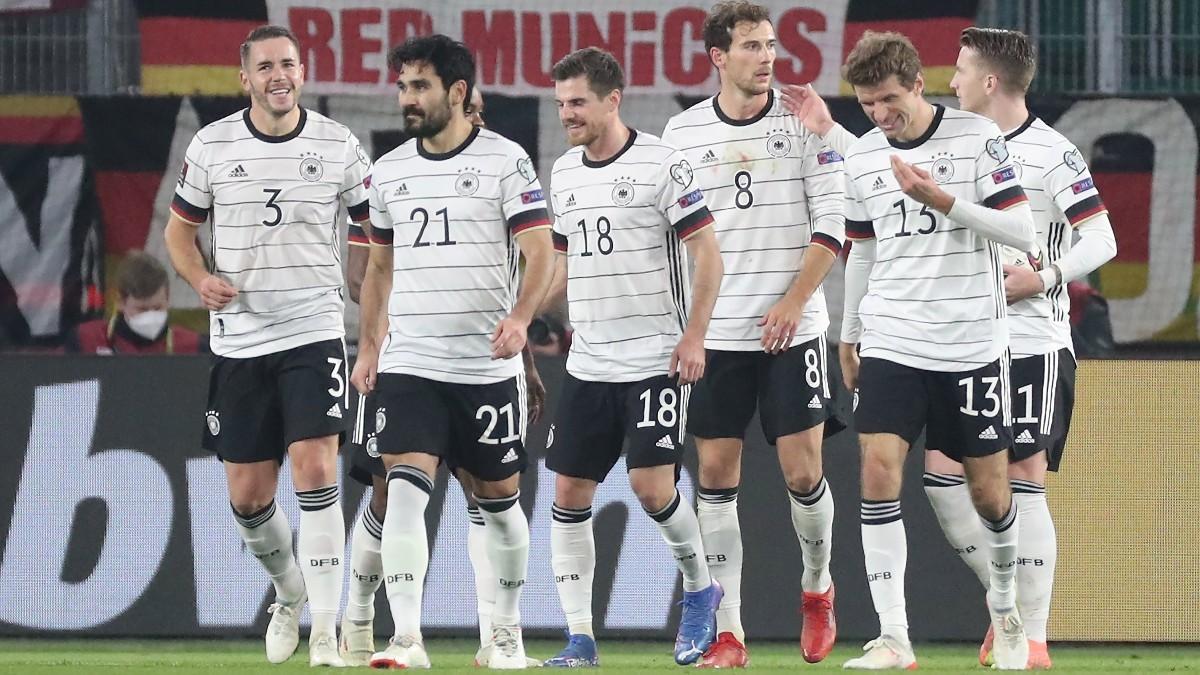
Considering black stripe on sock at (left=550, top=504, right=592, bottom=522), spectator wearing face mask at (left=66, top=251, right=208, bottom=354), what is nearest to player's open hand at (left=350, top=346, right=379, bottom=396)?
black stripe on sock at (left=550, top=504, right=592, bottom=522)

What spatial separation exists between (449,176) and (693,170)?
1190mm

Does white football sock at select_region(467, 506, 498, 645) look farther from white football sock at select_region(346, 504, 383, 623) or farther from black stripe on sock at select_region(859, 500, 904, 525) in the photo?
black stripe on sock at select_region(859, 500, 904, 525)

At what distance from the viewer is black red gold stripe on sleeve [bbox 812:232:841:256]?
8.52m

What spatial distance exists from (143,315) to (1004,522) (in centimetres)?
580

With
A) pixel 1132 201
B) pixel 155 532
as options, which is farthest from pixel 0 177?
pixel 1132 201

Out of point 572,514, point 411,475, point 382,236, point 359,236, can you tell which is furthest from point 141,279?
point 411,475

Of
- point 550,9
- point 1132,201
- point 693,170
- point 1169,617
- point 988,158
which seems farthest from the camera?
point 550,9

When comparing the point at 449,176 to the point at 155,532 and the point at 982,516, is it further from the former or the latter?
the point at 155,532

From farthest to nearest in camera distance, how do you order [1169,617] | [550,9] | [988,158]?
[550,9]
[1169,617]
[988,158]

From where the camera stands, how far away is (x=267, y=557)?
29.3 ft

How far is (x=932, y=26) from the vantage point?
44.4ft

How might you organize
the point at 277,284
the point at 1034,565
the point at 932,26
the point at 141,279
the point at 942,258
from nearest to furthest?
the point at 942,258 < the point at 277,284 < the point at 1034,565 < the point at 141,279 < the point at 932,26

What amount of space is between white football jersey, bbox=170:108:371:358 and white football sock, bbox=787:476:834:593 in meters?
2.03

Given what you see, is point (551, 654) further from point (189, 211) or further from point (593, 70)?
point (593, 70)
